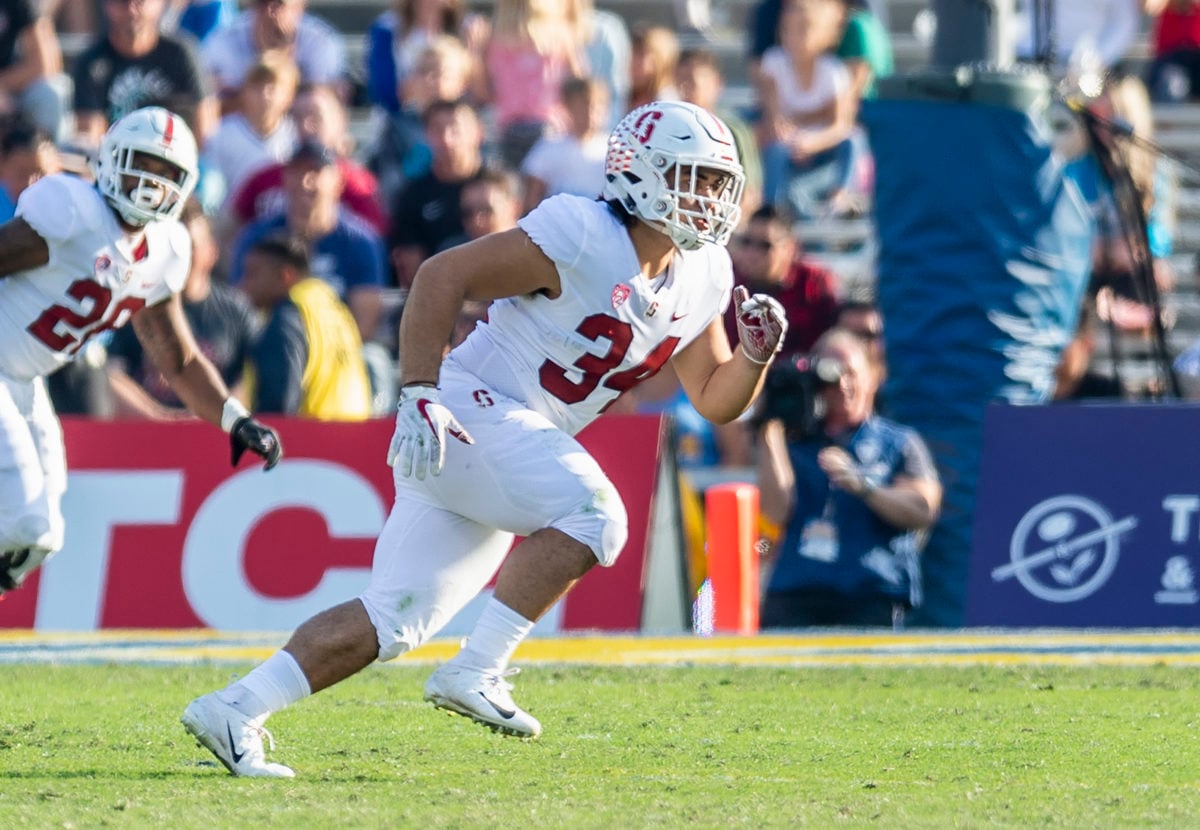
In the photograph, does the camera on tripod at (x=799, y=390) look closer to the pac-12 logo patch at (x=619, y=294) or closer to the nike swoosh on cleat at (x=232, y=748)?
the pac-12 logo patch at (x=619, y=294)

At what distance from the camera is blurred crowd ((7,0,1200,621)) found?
1075 centimetres

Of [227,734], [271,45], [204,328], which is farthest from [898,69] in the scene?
[227,734]

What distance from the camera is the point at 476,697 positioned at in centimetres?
559

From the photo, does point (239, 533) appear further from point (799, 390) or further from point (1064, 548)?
point (1064, 548)

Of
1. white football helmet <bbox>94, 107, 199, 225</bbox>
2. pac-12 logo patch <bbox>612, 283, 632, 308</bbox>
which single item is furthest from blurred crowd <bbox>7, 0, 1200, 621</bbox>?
pac-12 logo patch <bbox>612, 283, 632, 308</bbox>

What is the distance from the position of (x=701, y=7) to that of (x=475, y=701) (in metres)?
11.3

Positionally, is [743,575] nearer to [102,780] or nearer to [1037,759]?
[1037,759]

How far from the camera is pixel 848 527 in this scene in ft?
30.4

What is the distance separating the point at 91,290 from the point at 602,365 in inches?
84.9

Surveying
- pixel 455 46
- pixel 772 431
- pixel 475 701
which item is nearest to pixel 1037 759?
pixel 475 701

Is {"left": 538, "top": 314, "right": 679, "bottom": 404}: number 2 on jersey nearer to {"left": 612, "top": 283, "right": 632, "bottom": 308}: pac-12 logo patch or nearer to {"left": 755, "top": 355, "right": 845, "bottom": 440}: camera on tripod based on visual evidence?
{"left": 612, "top": 283, "right": 632, "bottom": 308}: pac-12 logo patch

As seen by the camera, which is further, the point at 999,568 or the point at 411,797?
the point at 999,568

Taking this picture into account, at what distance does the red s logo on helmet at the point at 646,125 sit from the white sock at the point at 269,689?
166cm

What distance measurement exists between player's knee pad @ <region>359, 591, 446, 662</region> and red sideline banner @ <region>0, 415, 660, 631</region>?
13.1ft
